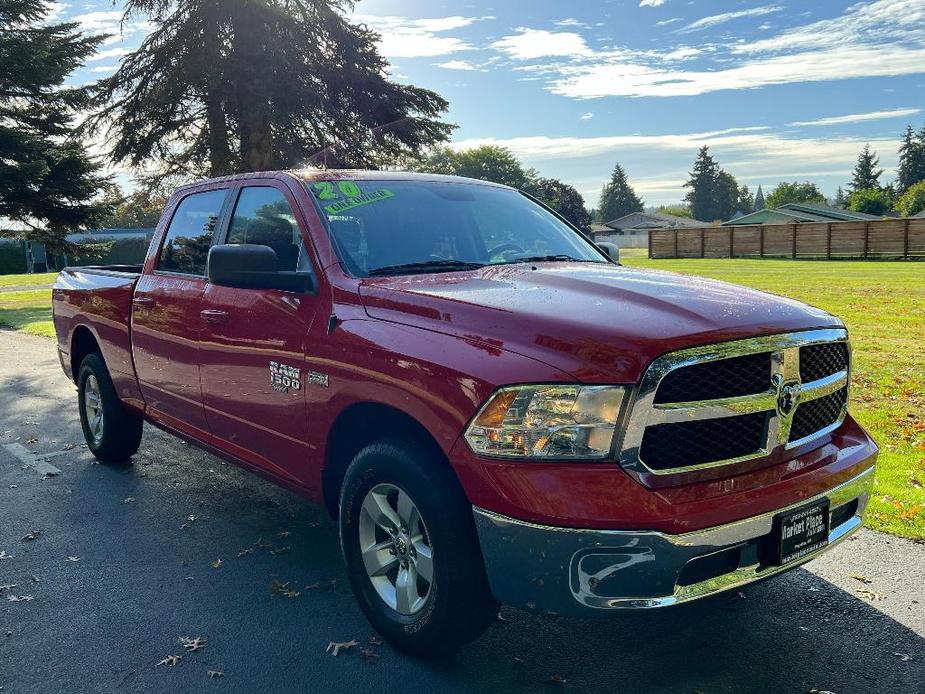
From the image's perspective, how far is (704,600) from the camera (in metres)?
2.78

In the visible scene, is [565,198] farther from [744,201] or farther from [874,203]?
[744,201]

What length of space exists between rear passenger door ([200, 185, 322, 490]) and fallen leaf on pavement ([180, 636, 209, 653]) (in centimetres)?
83

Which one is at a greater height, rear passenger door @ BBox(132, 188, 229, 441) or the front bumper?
rear passenger door @ BBox(132, 188, 229, 441)

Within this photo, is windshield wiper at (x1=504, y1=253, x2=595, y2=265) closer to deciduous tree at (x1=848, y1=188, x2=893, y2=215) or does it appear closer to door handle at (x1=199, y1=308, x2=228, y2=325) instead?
door handle at (x1=199, y1=308, x2=228, y2=325)

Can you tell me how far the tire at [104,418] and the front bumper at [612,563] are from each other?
13.2 ft

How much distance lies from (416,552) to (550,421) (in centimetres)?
88

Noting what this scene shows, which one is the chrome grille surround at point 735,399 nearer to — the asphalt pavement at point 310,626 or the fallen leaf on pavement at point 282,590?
the asphalt pavement at point 310,626

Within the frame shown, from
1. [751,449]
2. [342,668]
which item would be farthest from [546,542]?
[342,668]

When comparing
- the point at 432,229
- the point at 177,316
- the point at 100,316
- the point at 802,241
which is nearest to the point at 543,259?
the point at 432,229

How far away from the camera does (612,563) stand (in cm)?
265

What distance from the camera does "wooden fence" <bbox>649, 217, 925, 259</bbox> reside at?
3994 centimetres

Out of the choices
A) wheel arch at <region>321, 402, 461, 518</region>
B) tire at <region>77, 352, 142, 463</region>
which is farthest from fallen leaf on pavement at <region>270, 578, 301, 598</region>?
tire at <region>77, 352, 142, 463</region>

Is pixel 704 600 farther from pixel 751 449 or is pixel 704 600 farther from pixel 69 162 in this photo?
pixel 69 162

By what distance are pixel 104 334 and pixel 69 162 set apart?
2529 cm
